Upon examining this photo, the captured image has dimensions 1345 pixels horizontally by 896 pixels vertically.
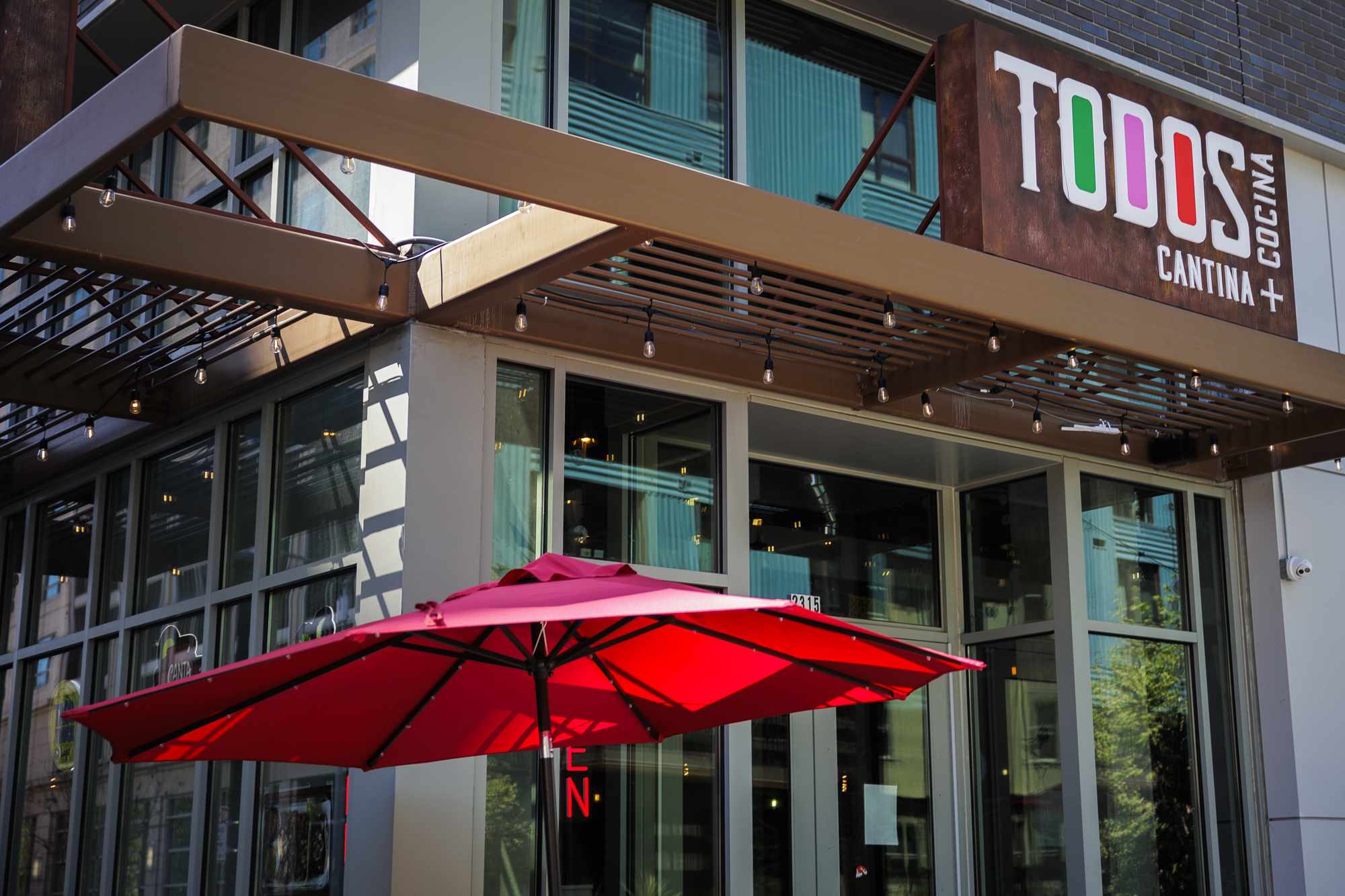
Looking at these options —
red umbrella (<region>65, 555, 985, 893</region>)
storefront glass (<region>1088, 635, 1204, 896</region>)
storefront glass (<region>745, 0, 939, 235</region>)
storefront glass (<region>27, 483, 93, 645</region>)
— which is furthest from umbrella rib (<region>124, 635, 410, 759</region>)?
storefront glass (<region>1088, 635, 1204, 896</region>)

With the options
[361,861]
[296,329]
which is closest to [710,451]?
[296,329]

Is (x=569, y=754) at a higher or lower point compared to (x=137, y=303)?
lower

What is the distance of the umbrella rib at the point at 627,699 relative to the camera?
4.89 meters

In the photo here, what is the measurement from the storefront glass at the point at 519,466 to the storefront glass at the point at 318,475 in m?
0.63

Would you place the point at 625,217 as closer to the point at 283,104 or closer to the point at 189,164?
the point at 283,104

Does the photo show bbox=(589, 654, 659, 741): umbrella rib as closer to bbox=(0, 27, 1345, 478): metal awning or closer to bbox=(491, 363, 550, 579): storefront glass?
bbox=(491, 363, 550, 579): storefront glass

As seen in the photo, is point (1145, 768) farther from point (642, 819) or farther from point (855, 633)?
point (855, 633)

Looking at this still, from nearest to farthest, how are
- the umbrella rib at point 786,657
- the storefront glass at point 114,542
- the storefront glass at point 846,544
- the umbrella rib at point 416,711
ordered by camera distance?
the umbrella rib at point 786,657 < the umbrella rib at point 416,711 < the storefront glass at point 114,542 < the storefront glass at point 846,544

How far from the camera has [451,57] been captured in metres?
6.57

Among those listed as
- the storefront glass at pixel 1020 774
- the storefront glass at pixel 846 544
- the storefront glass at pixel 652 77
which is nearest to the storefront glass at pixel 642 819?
the storefront glass at pixel 846 544

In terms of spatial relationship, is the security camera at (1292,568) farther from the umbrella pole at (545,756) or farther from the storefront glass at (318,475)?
the umbrella pole at (545,756)

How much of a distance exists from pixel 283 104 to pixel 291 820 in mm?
3460

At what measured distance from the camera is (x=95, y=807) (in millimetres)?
7660

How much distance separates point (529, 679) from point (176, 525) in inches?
134
